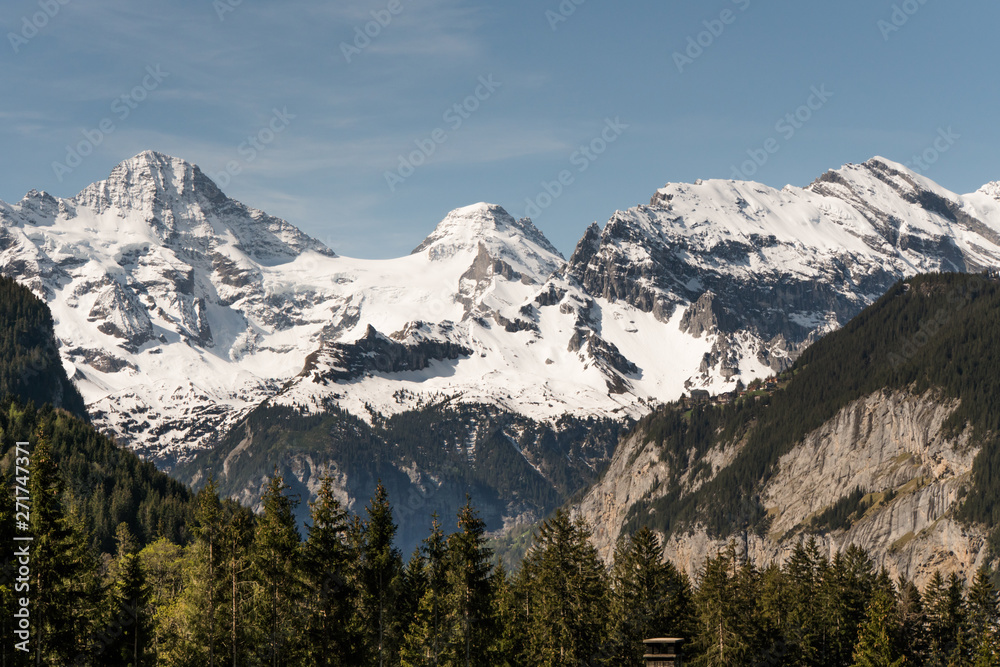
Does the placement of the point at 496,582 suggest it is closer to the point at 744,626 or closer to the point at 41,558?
the point at 744,626

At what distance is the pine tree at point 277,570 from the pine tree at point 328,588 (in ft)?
2.85

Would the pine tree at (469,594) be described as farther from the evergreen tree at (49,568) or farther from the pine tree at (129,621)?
the evergreen tree at (49,568)

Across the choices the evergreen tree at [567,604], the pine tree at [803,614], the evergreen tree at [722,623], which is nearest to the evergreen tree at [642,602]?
the evergreen tree at [567,604]

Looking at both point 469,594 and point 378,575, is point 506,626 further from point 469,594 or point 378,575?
point 378,575

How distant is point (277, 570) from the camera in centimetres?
7125

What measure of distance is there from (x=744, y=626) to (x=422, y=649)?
27.7 metres

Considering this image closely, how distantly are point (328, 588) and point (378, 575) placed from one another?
205 inches

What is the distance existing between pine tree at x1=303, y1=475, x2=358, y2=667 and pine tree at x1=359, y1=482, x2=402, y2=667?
2415mm

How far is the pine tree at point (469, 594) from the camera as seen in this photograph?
7938 centimetres

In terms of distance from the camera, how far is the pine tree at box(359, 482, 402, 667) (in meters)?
75.8

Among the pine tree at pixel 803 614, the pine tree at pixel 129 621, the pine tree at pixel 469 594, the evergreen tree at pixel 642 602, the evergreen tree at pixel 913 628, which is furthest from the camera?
the evergreen tree at pixel 913 628

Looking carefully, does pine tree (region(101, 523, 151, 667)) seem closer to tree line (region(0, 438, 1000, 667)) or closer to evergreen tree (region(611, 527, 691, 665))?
tree line (region(0, 438, 1000, 667))

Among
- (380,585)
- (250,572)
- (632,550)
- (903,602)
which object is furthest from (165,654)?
(903,602)

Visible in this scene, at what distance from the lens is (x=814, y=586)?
12375 centimetres
